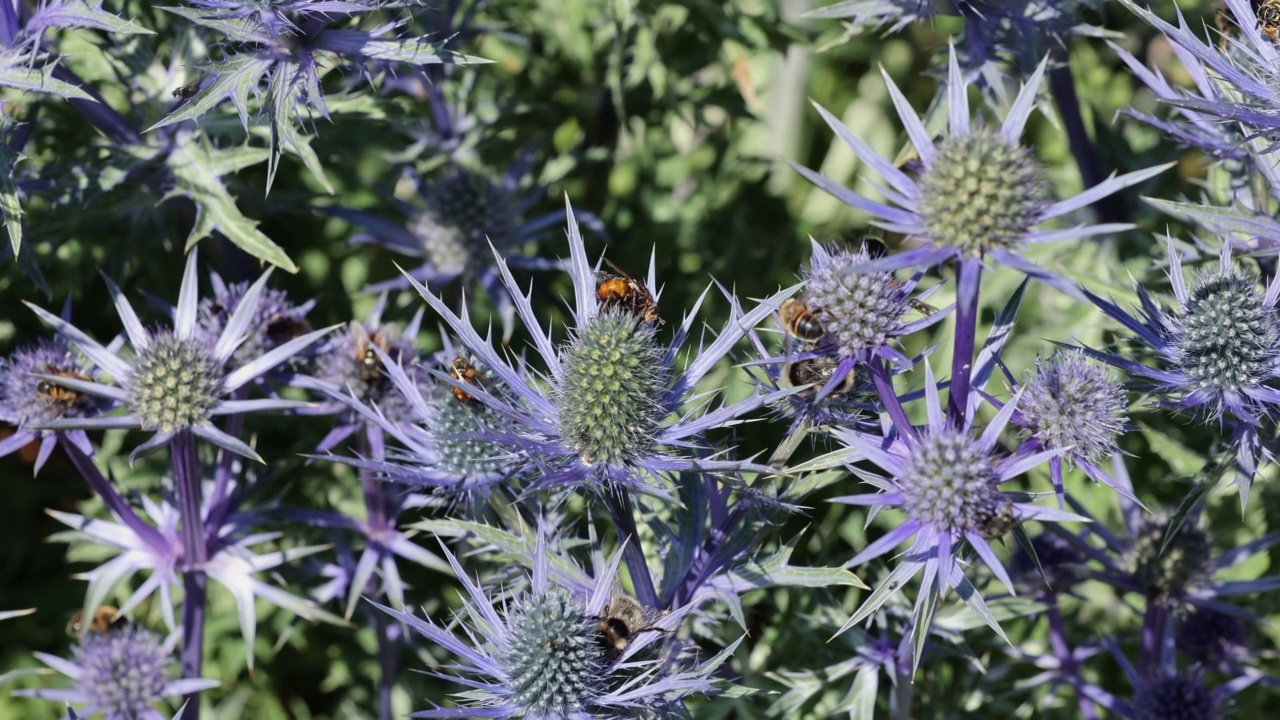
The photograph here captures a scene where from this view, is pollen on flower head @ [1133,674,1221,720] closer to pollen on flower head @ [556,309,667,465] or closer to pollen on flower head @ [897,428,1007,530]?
pollen on flower head @ [897,428,1007,530]

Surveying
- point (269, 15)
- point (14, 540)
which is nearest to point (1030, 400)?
point (269, 15)

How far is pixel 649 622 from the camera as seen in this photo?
1.50 metres

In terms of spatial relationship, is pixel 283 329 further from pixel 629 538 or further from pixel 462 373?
pixel 629 538

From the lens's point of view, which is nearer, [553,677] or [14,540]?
[553,677]

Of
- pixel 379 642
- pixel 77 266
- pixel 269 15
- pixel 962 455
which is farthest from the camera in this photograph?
pixel 77 266

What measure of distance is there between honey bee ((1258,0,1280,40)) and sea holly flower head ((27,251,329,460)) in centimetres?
162

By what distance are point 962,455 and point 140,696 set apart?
1445 mm

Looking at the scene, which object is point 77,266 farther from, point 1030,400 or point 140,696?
point 1030,400

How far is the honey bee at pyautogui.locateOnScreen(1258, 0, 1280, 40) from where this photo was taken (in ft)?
5.64

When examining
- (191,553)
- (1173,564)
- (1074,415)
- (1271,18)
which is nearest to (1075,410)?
(1074,415)

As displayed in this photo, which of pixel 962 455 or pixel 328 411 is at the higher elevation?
pixel 328 411

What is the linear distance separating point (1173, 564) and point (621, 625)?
1.00 meters

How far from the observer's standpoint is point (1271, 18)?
173cm

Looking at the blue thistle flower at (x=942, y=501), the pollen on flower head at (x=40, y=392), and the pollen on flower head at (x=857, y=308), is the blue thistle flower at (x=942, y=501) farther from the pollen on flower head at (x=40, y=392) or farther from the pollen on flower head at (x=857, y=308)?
the pollen on flower head at (x=40, y=392)
